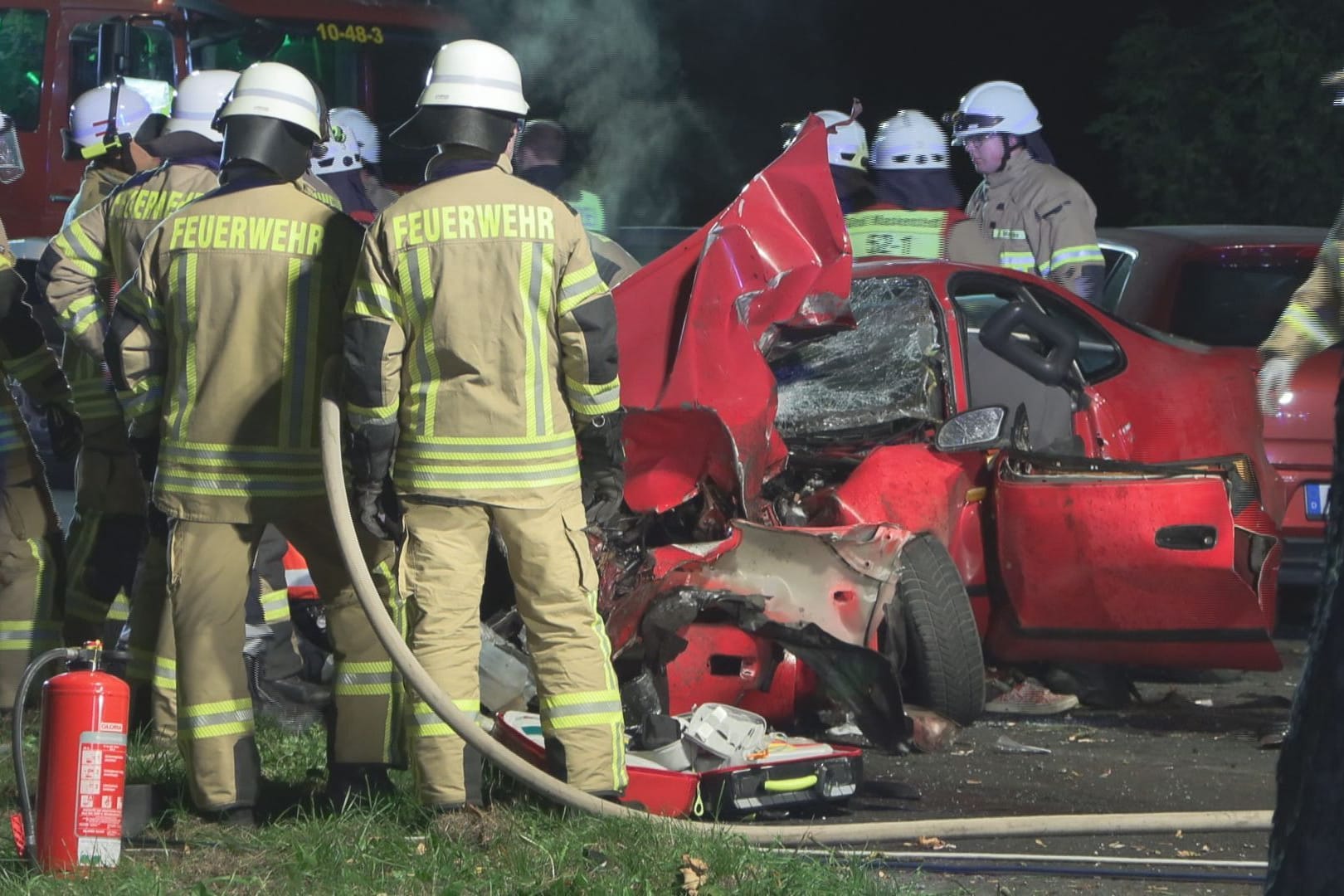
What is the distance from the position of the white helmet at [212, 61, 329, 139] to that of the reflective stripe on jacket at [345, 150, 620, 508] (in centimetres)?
48

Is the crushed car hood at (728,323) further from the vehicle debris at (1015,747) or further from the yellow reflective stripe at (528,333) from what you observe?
the yellow reflective stripe at (528,333)

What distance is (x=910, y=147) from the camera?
8797 millimetres

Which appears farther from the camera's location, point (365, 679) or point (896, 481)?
point (896, 481)

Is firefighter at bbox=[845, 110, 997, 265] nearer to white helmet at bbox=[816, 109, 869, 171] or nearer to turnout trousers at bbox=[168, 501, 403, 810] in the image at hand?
white helmet at bbox=[816, 109, 869, 171]

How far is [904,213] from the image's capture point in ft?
28.2

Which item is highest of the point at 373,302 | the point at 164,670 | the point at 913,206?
the point at 913,206

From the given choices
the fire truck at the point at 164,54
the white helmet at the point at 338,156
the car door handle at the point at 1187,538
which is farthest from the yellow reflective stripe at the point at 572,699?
the fire truck at the point at 164,54

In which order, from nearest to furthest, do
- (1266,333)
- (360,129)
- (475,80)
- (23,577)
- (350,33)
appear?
(475,80) → (23,577) → (1266,333) → (360,129) → (350,33)

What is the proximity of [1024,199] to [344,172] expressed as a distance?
143 inches

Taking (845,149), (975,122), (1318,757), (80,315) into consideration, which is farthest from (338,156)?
(1318,757)

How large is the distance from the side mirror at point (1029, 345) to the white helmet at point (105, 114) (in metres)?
3.10

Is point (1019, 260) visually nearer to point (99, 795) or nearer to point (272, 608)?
point (272, 608)

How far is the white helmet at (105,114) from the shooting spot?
7125mm

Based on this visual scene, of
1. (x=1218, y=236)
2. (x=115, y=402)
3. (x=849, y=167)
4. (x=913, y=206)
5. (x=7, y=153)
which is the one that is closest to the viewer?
(x=115, y=402)
